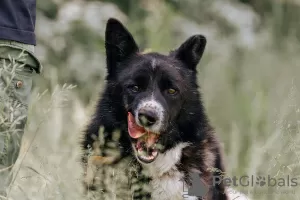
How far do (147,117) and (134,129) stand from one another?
0.71ft

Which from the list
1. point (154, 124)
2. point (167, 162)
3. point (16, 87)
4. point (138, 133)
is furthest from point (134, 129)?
point (16, 87)

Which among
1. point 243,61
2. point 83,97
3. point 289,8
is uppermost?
point 289,8

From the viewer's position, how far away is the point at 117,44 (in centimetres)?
449

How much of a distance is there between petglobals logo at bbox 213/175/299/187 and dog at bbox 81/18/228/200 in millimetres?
40

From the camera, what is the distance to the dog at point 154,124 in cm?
411

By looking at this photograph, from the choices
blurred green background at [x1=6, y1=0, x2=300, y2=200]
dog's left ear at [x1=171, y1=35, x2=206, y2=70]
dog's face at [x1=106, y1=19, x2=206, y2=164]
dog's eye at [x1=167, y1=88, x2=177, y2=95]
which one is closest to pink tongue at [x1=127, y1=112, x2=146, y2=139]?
dog's face at [x1=106, y1=19, x2=206, y2=164]

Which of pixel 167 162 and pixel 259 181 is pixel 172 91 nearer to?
pixel 167 162

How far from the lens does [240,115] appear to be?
262 inches

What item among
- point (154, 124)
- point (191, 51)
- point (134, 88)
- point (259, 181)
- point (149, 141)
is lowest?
point (259, 181)

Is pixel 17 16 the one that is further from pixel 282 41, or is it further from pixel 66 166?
pixel 282 41

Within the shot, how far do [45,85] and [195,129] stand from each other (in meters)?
4.12

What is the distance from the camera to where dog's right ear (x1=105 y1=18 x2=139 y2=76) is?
4.43 meters

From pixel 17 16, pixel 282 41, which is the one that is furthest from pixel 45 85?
pixel 17 16

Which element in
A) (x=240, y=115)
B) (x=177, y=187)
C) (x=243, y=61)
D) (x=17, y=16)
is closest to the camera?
(x=17, y=16)
